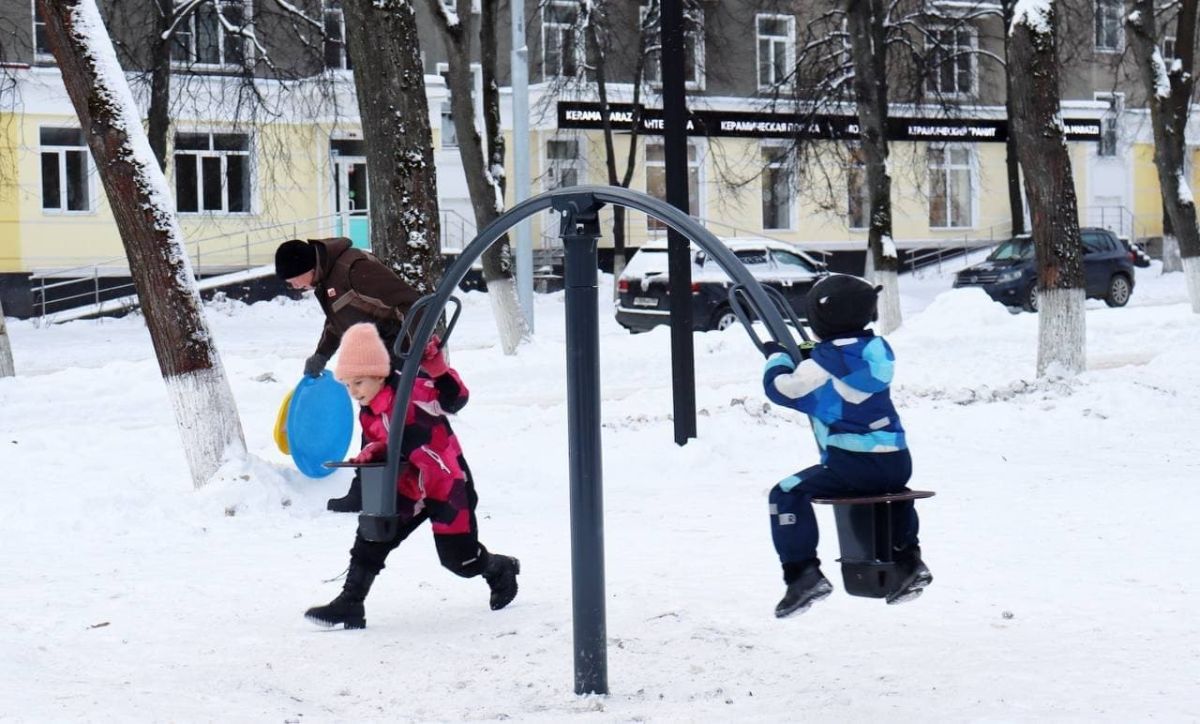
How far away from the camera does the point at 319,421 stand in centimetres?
826

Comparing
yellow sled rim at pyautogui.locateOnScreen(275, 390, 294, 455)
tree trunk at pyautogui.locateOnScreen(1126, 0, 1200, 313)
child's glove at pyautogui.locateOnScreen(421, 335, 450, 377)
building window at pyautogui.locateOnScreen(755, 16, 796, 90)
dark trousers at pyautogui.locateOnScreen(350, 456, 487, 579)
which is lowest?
dark trousers at pyautogui.locateOnScreen(350, 456, 487, 579)

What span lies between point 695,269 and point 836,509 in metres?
18.0

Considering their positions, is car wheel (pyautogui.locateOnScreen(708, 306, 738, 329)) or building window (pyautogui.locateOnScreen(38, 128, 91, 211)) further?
building window (pyautogui.locateOnScreen(38, 128, 91, 211))

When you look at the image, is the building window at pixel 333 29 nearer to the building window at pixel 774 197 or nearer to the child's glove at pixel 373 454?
the building window at pixel 774 197

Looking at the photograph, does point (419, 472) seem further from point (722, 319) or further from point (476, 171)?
point (722, 319)

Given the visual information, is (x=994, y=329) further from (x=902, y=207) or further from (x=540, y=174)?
(x=902, y=207)

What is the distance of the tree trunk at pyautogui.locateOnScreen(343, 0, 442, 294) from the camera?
10.3 metres

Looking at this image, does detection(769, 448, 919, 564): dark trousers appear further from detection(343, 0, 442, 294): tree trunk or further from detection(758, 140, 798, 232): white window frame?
detection(758, 140, 798, 232): white window frame

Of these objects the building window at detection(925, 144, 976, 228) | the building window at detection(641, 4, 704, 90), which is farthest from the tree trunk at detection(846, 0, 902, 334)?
the building window at detection(925, 144, 976, 228)

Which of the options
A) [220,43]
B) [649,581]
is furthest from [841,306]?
[220,43]

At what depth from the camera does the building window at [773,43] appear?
126 ft

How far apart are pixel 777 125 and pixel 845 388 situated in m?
33.7

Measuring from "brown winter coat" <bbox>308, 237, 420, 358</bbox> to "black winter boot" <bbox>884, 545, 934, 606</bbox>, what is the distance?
374cm

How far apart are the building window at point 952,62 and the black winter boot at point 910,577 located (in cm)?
2637
